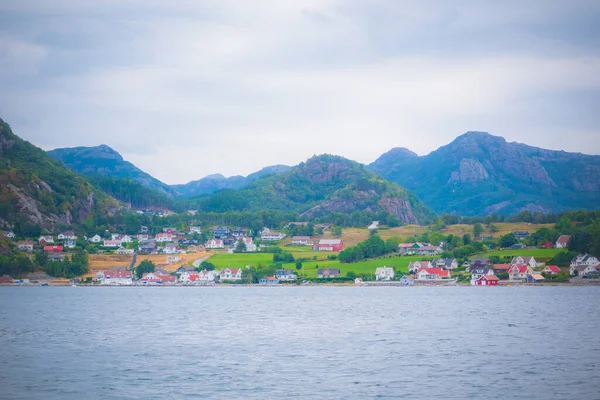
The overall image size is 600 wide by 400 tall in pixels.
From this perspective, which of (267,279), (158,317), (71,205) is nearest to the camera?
(158,317)

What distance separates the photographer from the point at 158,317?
60.5 meters

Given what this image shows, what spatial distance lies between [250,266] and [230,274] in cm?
504

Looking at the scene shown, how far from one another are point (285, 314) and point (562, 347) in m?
29.0

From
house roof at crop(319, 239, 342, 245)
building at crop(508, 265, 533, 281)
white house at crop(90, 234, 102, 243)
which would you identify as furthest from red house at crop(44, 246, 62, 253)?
building at crop(508, 265, 533, 281)

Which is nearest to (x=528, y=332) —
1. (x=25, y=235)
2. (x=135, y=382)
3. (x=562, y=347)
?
(x=562, y=347)

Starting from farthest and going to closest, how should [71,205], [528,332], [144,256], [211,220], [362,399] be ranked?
[211,220], [71,205], [144,256], [528,332], [362,399]

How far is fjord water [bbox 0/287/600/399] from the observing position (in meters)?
28.0

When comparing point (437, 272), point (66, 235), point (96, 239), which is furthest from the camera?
point (96, 239)

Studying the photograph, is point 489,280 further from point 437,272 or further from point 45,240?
point 45,240

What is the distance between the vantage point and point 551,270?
4114 inches

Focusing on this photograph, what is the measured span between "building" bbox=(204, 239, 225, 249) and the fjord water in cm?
9036

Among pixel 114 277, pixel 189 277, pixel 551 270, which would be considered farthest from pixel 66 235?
pixel 551 270

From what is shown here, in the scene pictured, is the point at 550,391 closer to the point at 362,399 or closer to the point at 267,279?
the point at 362,399

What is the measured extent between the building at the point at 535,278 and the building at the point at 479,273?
6.11 meters
